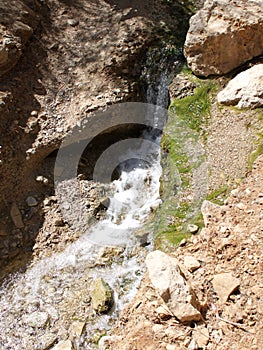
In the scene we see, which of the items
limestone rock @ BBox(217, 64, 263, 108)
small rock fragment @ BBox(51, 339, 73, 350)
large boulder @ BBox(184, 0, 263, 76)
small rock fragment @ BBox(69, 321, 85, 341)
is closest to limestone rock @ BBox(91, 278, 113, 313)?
small rock fragment @ BBox(69, 321, 85, 341)

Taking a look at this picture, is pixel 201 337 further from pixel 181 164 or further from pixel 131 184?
pixel 131 184

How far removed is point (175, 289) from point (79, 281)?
232 centimetres

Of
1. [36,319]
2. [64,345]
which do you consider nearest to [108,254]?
[36,319]

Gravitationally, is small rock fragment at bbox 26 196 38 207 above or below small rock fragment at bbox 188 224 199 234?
below

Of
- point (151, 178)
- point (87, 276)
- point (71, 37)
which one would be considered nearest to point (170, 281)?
point (87, 276)

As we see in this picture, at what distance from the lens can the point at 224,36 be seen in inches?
221

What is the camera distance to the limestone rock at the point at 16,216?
581 cm

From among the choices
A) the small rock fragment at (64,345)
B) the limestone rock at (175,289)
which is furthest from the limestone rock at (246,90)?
the small rock fragment at (64,345)

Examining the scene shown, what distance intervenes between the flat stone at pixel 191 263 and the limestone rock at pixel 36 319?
229cm

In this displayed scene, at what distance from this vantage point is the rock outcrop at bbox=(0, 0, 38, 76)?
6.29 metres

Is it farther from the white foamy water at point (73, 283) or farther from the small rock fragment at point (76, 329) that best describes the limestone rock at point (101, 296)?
the small rock fragment at point (76, 329)

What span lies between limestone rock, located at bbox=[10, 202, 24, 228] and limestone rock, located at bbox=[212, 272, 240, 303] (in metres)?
3.70

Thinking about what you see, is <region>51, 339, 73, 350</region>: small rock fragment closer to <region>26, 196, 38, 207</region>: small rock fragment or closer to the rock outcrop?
<region>26, 196, 38, 207</region>: small rock fragment

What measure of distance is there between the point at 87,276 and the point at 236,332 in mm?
2697
